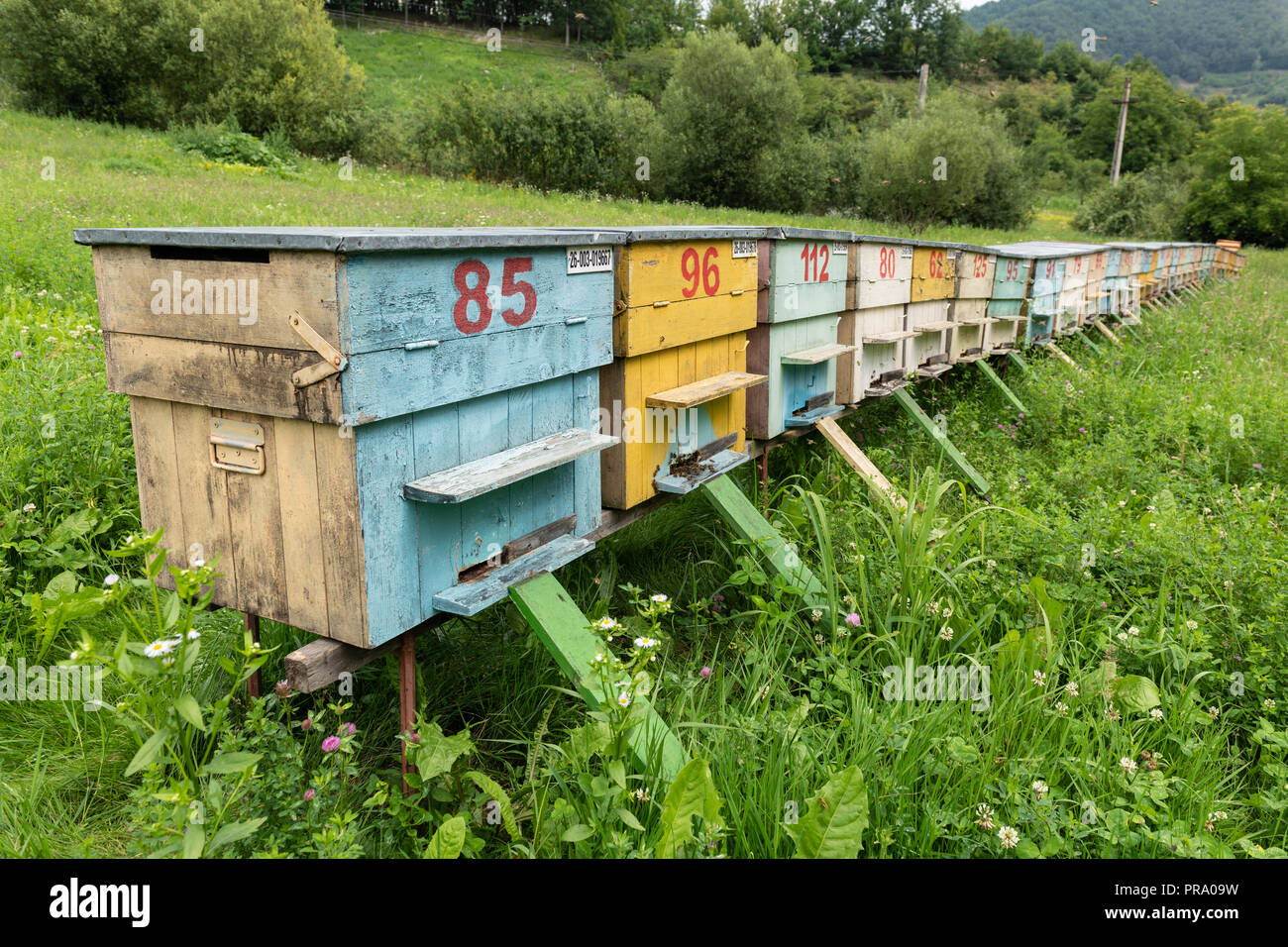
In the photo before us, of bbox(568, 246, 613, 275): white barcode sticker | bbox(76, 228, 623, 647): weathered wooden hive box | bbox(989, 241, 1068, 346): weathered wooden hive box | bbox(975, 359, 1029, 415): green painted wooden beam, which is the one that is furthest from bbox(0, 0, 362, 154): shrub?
→ bbox(76, 228, 623, 647): weathered wooden hive box

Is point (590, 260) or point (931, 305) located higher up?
point (590, 260)

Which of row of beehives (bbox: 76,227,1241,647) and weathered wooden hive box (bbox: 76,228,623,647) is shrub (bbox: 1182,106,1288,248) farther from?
weathered wooden hive box (bbox: 76,228,623,647)

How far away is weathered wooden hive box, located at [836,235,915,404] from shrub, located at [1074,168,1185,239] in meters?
34.5

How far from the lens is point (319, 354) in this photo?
207 centimetres

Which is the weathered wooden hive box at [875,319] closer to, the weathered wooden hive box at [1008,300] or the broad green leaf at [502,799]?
the weathered wooden hive box at [1008,300]

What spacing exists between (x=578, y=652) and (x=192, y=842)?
1.17 meters

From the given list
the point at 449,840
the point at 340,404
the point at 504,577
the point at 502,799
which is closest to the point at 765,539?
the point at 504,577

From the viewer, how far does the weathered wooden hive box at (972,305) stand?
6652 mm

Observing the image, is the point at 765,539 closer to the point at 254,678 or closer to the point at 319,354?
the point at 254,678

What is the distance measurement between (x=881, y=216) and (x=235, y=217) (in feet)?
78.5

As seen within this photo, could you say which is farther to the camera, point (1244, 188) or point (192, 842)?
point (1244, 188)

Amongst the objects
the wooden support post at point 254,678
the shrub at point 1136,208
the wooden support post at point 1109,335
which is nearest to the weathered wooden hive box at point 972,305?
the wooden support post at point 1109,335

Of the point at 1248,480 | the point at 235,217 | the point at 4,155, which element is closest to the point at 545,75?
the point at 4,155

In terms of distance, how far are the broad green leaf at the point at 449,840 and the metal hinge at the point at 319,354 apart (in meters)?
1.15
